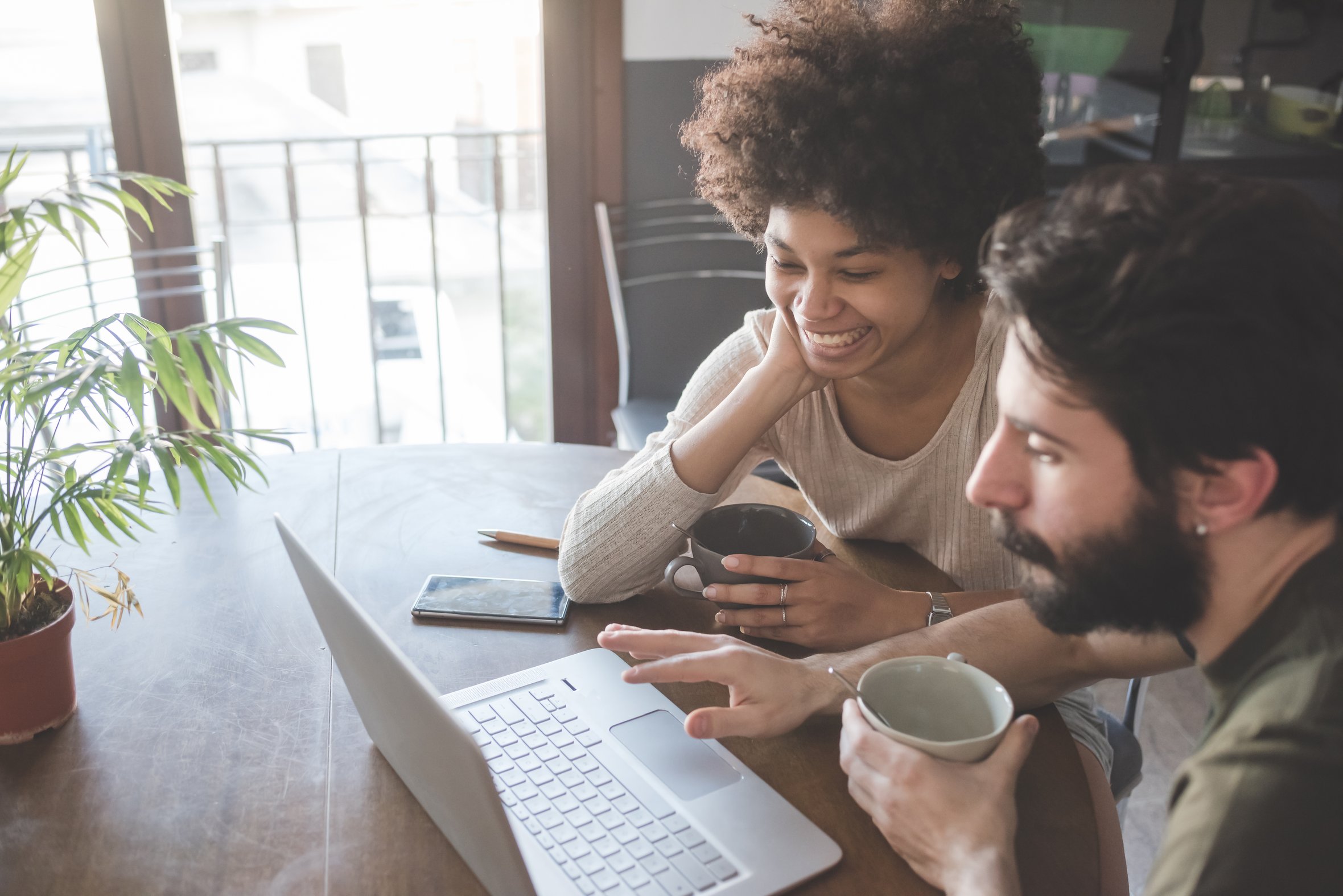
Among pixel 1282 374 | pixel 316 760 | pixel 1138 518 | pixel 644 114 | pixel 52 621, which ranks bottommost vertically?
pixel 316 760

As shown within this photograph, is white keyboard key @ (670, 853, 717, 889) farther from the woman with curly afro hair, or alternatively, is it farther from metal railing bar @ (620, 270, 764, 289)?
metal railing bar @ (620, 270, 764, 289)

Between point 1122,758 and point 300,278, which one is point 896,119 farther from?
point 300,278

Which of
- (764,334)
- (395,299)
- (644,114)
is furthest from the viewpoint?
(395,299)

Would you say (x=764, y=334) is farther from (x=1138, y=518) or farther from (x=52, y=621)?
(x=52, y=621)

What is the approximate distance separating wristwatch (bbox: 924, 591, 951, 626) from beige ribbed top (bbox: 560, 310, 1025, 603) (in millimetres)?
172

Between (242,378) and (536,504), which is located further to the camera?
(242,378)

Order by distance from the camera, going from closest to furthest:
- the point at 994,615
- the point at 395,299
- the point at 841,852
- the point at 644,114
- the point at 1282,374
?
1. the point at 1282,374
2. the point at 841,852
3. the point at 994,615
4. the point at 644,114
5. the point at 395,299

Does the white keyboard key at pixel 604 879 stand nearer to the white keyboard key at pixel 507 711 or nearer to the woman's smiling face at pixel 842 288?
the white keyboard key at pixel 507 711

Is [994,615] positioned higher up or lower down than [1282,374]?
lower down

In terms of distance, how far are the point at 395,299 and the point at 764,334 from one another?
2362 mm

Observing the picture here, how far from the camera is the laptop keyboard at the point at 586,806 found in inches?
28.7

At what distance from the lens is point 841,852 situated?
754 millimetres

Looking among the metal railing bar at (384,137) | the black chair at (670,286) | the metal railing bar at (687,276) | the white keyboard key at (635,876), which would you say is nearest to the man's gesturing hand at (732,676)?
the white keyboard key at (635,876)

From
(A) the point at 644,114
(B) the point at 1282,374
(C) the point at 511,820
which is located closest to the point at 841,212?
(B) the point at 1282,374
